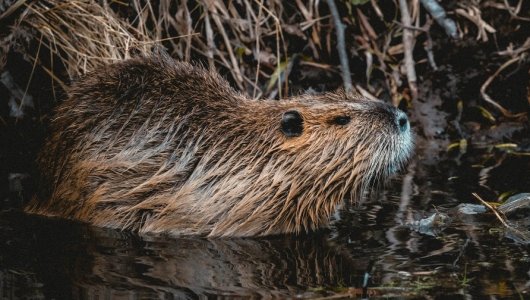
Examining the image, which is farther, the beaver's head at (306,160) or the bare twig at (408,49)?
the bare twig at (408,49)

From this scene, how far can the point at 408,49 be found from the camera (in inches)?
248

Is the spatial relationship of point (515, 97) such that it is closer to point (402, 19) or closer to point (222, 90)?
point (402, 19)

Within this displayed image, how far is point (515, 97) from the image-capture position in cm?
638

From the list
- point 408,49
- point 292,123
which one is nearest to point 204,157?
point 292,123

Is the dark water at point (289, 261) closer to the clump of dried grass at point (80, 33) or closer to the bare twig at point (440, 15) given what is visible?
the clump of dried grass at point (80, 33)

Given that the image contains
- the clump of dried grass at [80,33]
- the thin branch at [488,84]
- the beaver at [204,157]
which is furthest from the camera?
the thin branch at [488,84]

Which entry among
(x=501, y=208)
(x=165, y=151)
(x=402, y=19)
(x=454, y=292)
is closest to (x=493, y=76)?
(x=402, y=19)

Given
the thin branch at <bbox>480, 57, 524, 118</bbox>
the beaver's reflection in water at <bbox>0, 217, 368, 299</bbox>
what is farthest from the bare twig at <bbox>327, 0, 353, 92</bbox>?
the beaver's reflection in water at <bbox>0, 217, 368, 299</bbox>

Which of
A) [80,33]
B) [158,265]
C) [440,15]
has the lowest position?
[158,265]

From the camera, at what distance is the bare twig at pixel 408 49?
20.7ft

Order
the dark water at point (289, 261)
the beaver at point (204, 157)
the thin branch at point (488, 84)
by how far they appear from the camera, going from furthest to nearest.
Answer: the thin branch at point (488, 84), the beaver at point (204, 157), the dark water at point (289, 261)

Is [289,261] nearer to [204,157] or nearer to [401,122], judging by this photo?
[204,157]

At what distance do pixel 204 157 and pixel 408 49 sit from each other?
2239mm

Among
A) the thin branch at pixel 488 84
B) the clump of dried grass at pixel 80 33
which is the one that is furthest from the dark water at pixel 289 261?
the thin branch at pixel 488 84
